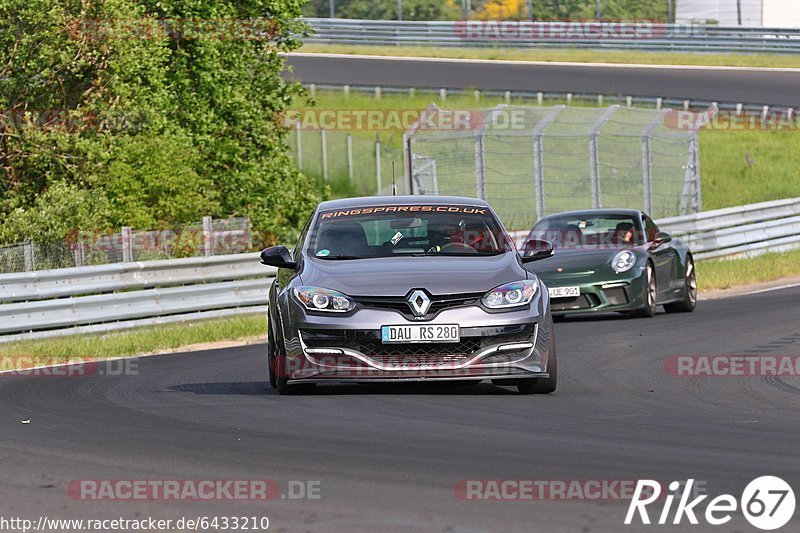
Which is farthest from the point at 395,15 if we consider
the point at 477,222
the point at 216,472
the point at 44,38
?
the point at 216,472

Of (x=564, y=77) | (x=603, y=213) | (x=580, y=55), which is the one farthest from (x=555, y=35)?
(x=603, y=213)

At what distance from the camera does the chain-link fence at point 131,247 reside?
63.1 ft

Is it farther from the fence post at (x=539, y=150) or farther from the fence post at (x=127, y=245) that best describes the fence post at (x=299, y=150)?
the fence post at (x=127, y=245)

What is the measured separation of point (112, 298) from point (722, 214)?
13076mm

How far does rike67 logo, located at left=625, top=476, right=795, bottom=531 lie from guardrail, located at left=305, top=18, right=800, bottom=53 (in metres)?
47.3

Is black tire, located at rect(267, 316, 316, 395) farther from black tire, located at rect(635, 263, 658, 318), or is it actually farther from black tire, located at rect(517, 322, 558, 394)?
Answer: black tire, located at rect(635, 263, 658, 318)

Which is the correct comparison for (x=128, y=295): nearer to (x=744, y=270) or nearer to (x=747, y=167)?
(x=744, y=270)

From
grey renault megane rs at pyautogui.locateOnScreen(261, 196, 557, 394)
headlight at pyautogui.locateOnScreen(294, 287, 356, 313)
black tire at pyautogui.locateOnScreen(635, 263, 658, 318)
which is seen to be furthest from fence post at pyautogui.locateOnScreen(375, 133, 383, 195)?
headlight at pyautogui.locateOnScreen(294, 287, 356, 313)

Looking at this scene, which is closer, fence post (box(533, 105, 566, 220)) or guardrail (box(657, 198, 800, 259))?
fence post (box(533, 105, 566, 220))

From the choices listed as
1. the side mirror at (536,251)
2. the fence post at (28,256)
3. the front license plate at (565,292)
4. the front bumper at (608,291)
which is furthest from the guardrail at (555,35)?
the side mirror at (536,251)

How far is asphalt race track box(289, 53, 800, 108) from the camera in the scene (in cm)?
4581

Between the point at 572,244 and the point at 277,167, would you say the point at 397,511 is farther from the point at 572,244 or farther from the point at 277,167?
the point at 277,167

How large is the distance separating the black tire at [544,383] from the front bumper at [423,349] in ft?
0.74

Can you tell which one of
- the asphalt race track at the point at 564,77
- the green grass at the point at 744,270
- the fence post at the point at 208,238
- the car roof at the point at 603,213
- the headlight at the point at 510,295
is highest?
the headlight at the point at 510,295
